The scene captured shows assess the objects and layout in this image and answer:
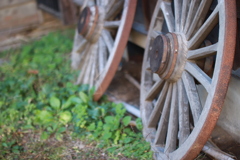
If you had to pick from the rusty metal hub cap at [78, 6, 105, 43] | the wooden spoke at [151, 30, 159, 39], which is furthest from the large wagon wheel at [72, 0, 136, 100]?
the wooden spoke at [151, 30, 159, 39]

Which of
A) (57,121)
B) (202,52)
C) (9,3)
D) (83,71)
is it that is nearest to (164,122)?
(202,52)

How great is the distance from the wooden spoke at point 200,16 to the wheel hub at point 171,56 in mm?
87

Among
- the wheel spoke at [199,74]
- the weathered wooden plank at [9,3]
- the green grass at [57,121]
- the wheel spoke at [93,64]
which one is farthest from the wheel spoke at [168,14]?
the weathered wooden plank at [9,3]

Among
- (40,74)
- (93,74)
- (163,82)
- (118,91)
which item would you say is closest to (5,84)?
(40,74)

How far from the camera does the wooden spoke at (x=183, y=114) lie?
1869 millimetres

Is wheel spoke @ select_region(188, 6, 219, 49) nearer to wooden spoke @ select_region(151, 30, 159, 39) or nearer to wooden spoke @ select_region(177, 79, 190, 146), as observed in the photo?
wooden spoke @ select_region(177, 79, 190, 146)

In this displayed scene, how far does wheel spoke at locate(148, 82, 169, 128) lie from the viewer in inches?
86.6

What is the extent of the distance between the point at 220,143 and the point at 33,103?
75.7 inches

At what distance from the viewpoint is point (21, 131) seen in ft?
8.83

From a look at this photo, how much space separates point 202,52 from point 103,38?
154 centimetres

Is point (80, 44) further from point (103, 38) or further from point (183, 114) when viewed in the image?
point (183, 114)

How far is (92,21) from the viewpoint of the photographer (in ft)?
10.2

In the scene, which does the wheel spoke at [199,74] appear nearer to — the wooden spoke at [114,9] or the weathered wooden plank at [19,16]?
the wooden spoke at [114,9]

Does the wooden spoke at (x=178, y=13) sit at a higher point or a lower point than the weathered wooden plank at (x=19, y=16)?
higher
